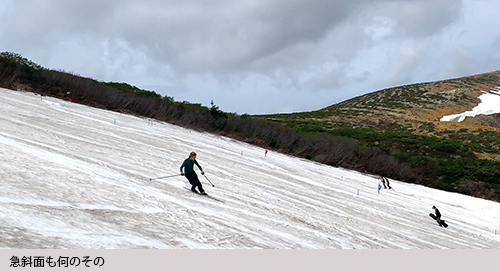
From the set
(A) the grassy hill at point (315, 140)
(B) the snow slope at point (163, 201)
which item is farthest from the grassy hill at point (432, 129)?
(B) the snow slope at point (163, 201)

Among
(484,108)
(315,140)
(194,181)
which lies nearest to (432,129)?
(315,140)

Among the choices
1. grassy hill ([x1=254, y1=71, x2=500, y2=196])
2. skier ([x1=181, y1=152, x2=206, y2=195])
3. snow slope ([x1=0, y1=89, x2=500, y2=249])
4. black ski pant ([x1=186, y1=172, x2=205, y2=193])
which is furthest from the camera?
grassy hill ([x1=254, y1=71, x2=500, y2=196])

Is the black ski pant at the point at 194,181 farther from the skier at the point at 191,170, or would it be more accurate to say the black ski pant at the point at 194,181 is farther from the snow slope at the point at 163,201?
the snow slope at the point at 163,201

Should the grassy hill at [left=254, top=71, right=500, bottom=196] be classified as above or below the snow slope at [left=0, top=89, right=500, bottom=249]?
above

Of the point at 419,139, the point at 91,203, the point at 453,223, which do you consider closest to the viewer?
the point at 91,203

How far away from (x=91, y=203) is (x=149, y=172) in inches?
213

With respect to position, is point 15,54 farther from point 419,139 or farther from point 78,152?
point 419,139

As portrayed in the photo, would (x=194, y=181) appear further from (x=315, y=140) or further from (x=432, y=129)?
(x=432, y=129)

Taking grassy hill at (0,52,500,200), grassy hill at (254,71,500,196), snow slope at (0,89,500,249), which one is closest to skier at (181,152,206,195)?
snow slope at (0,89,500,249)

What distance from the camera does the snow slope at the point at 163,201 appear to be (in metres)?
9.02

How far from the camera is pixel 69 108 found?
2847 cm

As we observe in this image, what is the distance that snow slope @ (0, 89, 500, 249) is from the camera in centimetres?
902

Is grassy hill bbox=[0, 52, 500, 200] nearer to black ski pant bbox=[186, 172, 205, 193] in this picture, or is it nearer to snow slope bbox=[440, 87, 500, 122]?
black ski pant bbox=[186, 172, 205, 193]

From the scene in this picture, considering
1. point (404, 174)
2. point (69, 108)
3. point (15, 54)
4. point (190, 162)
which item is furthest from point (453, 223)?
point (15, 54)
